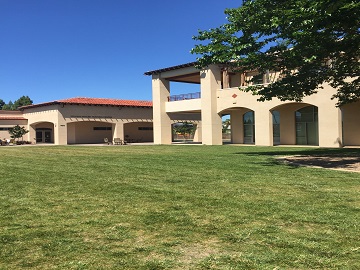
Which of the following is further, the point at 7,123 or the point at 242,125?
the point at 7,123

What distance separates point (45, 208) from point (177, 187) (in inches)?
132

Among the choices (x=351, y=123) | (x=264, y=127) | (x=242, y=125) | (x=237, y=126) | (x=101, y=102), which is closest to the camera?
(x=351, y=123)

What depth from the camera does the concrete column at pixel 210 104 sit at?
1411 inches

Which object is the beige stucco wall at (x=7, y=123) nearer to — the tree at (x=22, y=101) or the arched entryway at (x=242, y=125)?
the arched entryway at (x=242, y=125)

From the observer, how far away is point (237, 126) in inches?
1547

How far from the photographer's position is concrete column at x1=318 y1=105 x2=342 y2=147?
1097 inches

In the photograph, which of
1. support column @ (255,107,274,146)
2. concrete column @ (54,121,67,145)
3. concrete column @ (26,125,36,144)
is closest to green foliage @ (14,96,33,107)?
concrete column @ (26,125,36,144)

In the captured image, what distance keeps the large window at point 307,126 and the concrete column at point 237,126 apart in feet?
22.5

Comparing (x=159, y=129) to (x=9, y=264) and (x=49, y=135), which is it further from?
(x=9, y=264)

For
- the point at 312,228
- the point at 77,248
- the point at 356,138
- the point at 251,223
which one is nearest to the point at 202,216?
the point at 251,223

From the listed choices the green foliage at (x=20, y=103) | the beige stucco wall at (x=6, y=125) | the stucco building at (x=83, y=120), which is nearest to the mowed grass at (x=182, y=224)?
the stucco building at (x=83, y=120)

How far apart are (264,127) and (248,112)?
550 centimetres

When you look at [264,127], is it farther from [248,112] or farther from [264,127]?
[248,112]

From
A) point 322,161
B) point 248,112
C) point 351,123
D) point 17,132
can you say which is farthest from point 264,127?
point 17,132
